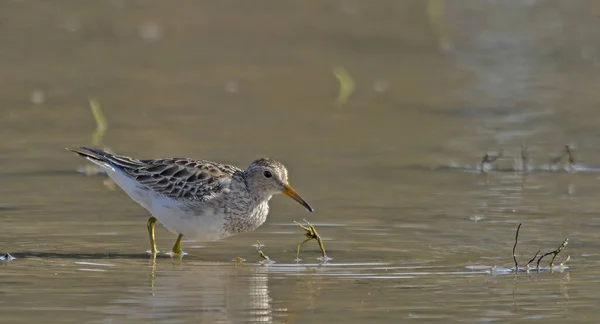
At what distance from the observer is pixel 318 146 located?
14.6 m

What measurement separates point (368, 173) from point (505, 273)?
448 centimetres

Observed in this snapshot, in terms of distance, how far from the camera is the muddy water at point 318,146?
27.1ft

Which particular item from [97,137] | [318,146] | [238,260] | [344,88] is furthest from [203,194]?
[344,88]

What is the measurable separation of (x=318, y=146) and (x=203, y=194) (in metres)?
4.50

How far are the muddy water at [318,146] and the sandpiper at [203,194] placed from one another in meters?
0.26

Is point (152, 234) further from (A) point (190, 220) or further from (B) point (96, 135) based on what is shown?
(B) point (96, 135)

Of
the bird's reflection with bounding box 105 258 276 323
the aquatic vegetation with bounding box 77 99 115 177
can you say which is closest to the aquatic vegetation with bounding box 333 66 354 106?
the aquatic vegetation with bounding box 77 99 115 177

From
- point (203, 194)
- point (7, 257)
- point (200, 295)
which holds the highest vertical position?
point (203, 194)

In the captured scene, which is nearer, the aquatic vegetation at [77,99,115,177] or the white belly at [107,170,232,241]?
the white belly at [107,170,232,241]

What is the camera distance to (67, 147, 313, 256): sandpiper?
10.2m

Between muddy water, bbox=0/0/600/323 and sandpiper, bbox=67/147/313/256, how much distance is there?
10.1 inches

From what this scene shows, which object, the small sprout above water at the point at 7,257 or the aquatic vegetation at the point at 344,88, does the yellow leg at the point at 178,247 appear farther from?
the aquatic vegetation at the point at 344,88

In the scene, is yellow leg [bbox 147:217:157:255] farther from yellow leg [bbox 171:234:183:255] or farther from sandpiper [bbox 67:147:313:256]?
yellow leg [bbox 171:234:183:255]

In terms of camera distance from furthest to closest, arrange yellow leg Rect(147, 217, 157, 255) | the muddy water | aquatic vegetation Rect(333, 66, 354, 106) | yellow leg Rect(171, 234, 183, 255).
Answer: aquatic vegetation Rect(333, 66, 354, 106)
yellow leg Rect(171, 234, 183, 255)
yellow leg Rect(147, 217, 157, 255)
the muddy water
